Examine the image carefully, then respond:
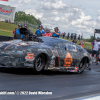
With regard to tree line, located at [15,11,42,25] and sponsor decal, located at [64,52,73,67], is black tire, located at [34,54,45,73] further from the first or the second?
tree line, located at [15,11,42,25]

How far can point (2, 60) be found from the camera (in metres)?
6.68

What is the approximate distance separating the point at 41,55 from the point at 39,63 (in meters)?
0.28

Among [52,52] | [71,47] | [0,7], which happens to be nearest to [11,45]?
[52,52]

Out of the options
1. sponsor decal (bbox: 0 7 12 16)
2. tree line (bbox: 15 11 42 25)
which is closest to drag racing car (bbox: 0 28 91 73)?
sponsor decal (bbox: 0 7 12 16)

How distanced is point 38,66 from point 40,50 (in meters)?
0.57

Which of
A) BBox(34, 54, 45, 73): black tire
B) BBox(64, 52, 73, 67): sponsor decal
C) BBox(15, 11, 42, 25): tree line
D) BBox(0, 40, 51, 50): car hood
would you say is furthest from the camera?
BBox(15, 11, 42, 25): tree line

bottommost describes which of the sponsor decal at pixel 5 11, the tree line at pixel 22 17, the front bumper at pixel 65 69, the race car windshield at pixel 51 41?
the front bumper at pixel 65 69

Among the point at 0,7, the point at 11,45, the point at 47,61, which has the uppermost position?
the point at 0,7

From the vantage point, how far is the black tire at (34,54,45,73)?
7090 mm

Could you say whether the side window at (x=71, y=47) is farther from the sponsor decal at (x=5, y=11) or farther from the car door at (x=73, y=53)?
the sponsor decal at (x=5, y=11)

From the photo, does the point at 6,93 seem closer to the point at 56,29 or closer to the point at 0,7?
the point at 56,29

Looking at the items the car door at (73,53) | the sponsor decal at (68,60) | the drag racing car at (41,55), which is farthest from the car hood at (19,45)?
the car door at (73,53)

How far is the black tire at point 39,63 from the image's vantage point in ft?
23.3

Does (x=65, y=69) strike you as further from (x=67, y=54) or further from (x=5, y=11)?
(x=5, y=11)
